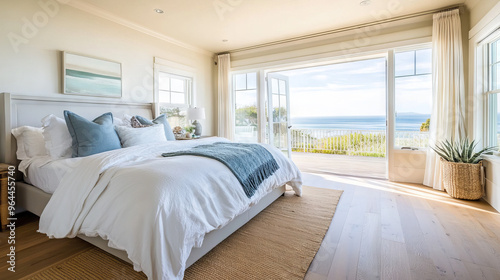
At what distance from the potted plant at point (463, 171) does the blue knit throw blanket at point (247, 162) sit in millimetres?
2306

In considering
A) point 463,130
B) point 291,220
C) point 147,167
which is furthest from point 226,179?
point 463,130

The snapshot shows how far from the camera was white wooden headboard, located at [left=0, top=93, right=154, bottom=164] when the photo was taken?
238cm

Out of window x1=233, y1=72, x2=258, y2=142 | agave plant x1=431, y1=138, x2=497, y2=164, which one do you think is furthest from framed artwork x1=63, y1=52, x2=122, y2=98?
agave plant x1=431, y1=138, x2=497, y2=164

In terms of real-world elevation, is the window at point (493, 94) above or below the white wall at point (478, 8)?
below

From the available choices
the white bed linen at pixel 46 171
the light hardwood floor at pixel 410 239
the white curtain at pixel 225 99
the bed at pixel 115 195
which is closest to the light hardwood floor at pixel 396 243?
the light hardwood floor at pixel 410 239

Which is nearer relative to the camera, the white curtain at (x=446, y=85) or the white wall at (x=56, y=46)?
the white wall at (x=56, y=46)

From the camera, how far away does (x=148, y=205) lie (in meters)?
1.32

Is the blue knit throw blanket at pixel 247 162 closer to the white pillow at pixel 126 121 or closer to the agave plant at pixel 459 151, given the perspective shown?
the white pillow at pixel 126 121

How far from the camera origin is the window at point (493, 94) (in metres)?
2.75

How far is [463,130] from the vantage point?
10.5 feet

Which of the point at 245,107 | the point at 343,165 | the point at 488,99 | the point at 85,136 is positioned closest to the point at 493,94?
the point at 488,99

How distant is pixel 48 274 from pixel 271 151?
84.7 inches

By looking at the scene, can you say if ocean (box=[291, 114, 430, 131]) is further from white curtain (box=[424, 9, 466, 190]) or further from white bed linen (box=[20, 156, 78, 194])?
white bed linen (box=[20, 156, 78, 194])

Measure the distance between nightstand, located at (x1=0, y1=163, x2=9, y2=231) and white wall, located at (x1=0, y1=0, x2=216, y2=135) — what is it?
0.94 metres
